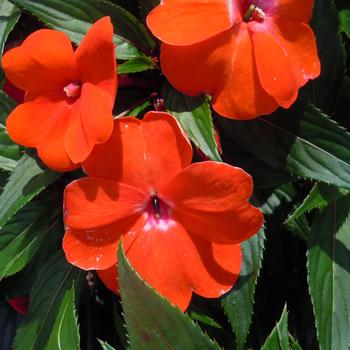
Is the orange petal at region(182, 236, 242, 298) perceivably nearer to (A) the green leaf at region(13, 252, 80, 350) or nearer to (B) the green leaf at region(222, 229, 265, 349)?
(B) the green leaf at region(222, 229, 265, 349)

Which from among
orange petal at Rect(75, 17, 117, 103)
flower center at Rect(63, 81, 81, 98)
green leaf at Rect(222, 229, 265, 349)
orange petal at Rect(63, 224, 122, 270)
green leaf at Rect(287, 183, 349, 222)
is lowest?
green leaf at Rect(222, 229, 265, 349)

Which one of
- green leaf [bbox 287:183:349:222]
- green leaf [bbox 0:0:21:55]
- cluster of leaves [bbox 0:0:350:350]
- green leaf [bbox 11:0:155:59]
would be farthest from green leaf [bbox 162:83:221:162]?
green leaf [bbox 0:0:21:55]

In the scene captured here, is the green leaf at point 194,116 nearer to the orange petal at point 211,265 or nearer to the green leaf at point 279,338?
the orange petal at point 211,265

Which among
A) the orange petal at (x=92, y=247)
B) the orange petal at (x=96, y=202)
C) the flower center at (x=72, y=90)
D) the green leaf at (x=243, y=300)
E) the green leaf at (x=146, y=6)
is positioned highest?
the green leaf at (x=146, y=6)

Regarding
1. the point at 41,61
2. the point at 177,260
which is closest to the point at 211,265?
the point at 177,260

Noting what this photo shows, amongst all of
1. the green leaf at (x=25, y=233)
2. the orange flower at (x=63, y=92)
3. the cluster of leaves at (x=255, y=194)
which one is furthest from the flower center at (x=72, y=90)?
the green leaf at (x=25, y=233)

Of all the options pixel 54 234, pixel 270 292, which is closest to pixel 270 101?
pixel 54 234
